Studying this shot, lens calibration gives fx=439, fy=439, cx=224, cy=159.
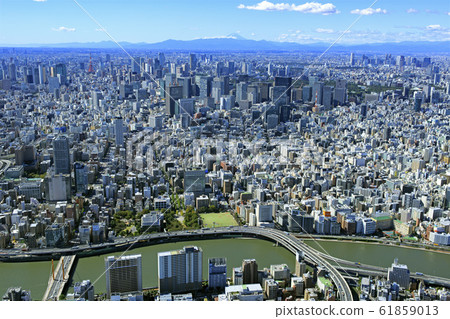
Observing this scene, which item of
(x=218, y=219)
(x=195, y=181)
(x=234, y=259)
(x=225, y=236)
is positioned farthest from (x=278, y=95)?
(x=234, y=259)

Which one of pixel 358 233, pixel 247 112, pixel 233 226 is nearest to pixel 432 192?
pixel 358 233

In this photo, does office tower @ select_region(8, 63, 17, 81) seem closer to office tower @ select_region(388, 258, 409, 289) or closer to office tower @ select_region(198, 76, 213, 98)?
office tower @ select_region(198, 76, 213, 98)

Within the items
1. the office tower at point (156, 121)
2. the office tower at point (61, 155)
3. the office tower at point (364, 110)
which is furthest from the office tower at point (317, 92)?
the office tower at point (61, 155)

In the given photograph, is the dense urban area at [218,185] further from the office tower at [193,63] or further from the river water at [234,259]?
the office tower at [193,63]

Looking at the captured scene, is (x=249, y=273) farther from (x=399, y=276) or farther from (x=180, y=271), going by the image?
(x=399, y=276)

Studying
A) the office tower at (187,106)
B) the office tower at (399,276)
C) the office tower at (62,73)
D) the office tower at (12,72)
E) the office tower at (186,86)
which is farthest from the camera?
the office tower at (62,73)

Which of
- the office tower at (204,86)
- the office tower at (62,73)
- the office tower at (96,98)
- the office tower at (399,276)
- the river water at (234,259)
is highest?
the office tower at (62,73)

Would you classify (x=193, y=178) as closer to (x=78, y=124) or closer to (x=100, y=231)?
(x=100, y=231)
